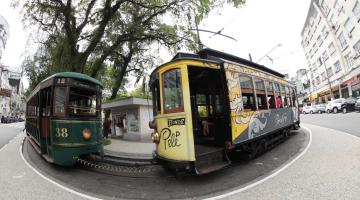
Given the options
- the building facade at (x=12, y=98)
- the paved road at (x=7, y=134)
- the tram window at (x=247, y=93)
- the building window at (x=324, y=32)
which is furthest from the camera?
the building facade at (x=12, y=98)

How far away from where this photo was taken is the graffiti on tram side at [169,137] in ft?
20.8

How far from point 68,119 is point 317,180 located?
23.2 ft

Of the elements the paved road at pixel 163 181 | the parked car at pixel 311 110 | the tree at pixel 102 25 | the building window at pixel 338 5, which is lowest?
the paved road at pixel 163 181

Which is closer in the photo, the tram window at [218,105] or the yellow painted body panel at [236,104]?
the yellow painted body panel at [236,104]

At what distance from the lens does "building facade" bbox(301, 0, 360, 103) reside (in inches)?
1197

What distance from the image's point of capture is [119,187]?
670 cm

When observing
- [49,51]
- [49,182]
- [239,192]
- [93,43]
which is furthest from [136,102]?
[239,192]

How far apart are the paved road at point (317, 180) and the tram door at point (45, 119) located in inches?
255

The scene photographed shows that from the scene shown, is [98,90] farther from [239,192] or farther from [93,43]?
[239,192]

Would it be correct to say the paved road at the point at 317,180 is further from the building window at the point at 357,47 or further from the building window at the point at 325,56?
the building window at the point at 325,56

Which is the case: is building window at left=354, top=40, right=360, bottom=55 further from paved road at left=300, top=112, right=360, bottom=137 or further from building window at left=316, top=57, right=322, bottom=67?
building window at left=316, top=57, right=322, bottom=67

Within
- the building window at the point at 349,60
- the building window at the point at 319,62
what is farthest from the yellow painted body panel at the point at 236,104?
the building window at the point at 319,62

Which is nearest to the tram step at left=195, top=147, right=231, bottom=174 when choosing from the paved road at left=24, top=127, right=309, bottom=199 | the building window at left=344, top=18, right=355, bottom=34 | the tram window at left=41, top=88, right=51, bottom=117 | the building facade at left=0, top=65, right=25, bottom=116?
the paved road at left=24, top=127, right=309, bottom=199

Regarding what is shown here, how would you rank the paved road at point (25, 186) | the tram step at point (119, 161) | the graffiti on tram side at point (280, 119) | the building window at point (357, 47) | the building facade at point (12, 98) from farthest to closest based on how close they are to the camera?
the building facade at point (12, 98)
the building window at point (357, 47)
the graffiti on tram side at point (280, 119)
the tram step at point (119, 161)
the paved road at point (25, 186)
